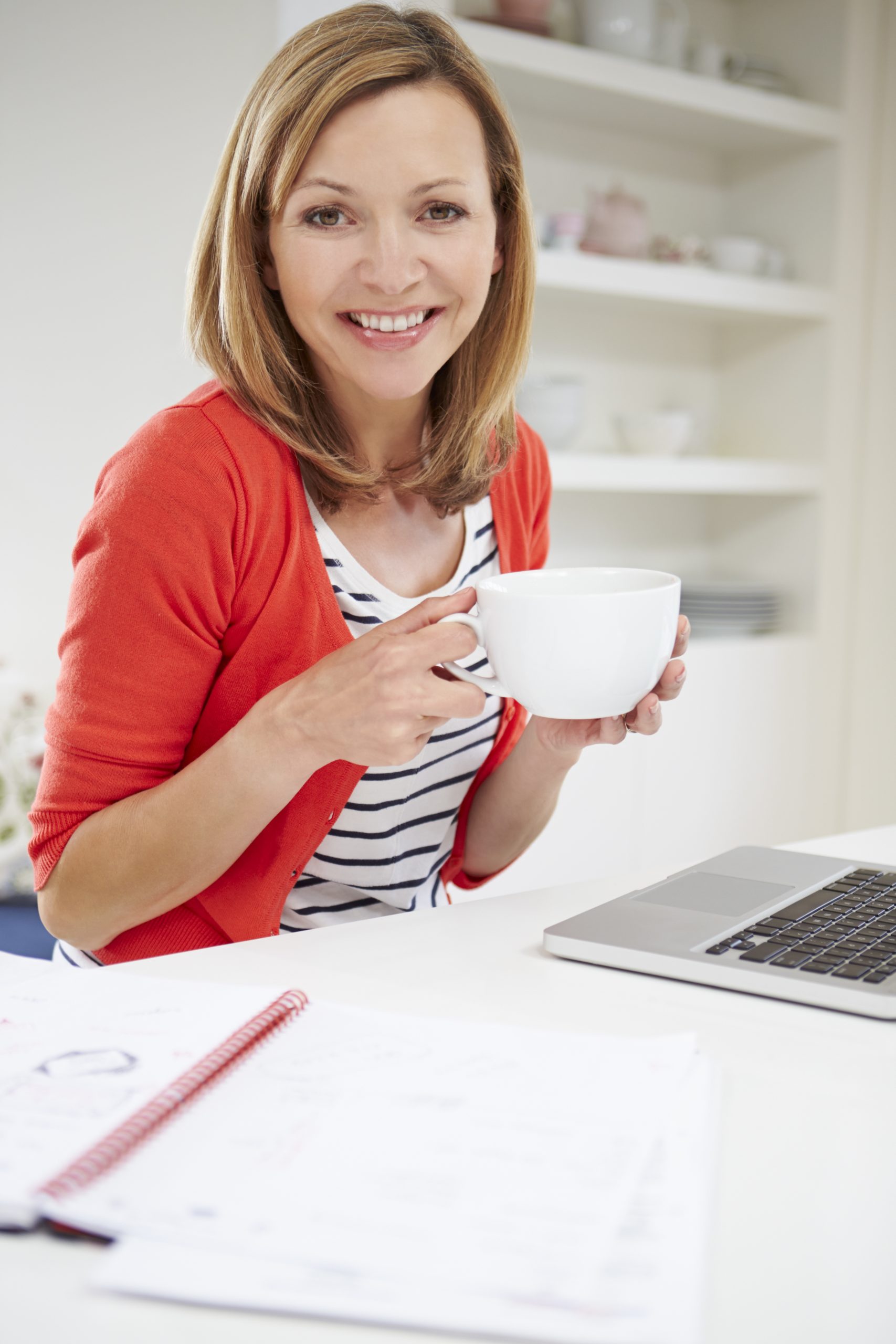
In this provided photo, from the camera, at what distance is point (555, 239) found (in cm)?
263

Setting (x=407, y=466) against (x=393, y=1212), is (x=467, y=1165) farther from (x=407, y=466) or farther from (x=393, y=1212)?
(x=407, y=466)

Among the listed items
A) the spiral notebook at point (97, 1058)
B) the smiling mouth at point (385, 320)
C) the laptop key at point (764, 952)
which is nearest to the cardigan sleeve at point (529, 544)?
the smiling mouth at point (385, 320)

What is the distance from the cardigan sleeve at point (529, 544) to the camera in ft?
4.10

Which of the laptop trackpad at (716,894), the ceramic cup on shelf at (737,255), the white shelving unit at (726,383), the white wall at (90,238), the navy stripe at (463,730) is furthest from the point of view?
the ceramic cup on shelf at (737,255)

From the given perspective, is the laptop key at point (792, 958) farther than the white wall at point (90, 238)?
No

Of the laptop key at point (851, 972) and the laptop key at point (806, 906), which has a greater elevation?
the laptop key at point (806, 906)

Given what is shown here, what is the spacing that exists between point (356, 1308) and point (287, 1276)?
0.03 m

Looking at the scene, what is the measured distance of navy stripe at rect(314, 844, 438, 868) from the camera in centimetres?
111

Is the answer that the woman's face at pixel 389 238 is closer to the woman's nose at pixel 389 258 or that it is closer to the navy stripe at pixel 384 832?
the woman's nose at pixel 389 258

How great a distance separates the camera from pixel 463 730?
3.87 ft

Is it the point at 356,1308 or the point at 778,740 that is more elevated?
the point at 356,1308

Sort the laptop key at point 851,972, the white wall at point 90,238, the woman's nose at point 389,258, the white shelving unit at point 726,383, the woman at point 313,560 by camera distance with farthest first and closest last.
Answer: the white shelving unit at point 726,383 < the white wall at point 90,238 < the woman's nose at point 389,258 < the woman at point 313,560 < the laptop key at point 851,972

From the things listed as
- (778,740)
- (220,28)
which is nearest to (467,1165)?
(220,28)

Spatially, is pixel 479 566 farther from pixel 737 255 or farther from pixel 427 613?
pixel 737 255
